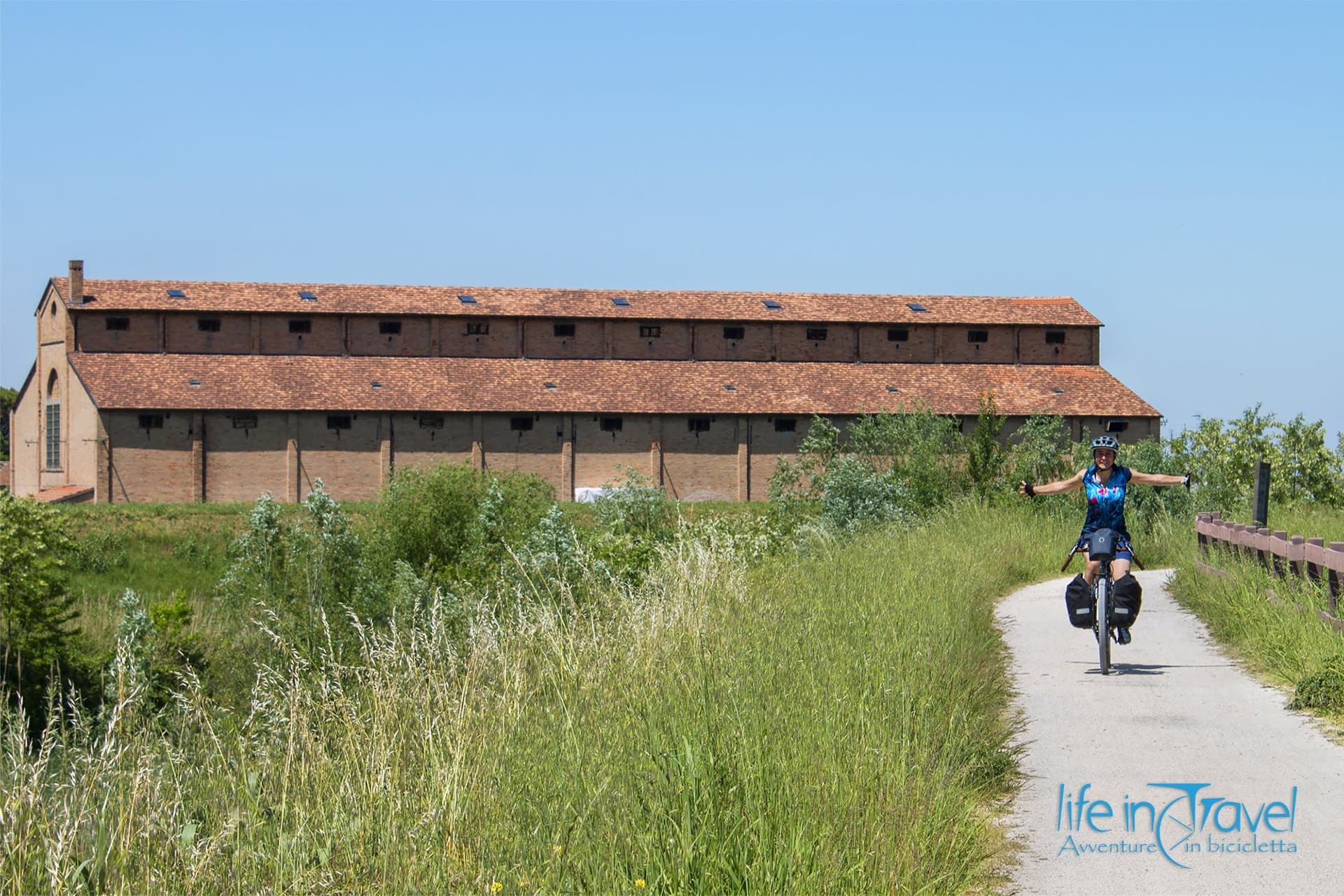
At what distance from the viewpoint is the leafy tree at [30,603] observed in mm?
23859

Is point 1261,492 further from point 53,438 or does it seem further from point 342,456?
point 53,438

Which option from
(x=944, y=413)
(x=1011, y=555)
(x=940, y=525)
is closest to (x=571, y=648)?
(x=1011, y=555)

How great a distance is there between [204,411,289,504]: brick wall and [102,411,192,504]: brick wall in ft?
2.61

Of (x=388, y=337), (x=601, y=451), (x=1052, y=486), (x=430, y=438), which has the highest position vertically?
(x=388, y=337)

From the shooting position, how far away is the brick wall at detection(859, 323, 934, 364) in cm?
5716

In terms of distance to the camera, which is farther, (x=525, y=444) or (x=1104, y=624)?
(x=525, y=444)

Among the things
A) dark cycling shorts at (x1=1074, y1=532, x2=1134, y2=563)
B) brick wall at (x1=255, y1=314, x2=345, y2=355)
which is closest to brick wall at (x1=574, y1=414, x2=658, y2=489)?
brick wall at (x1=255, y1=314, x2=345, y2=355)

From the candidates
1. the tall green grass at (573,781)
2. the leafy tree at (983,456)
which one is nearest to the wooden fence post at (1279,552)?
the tall green grass at (573,781)

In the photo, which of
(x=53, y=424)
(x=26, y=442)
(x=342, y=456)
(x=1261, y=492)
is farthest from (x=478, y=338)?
(x=1261, y=492)

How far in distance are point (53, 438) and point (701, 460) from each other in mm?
24944

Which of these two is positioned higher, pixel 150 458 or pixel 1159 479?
pixel 1159 479

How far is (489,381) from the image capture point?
5253 centimetres

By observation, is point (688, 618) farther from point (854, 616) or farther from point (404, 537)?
point (404, 537)

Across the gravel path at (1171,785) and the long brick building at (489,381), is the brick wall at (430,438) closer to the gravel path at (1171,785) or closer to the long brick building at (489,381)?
the long brick building at (489,381)
